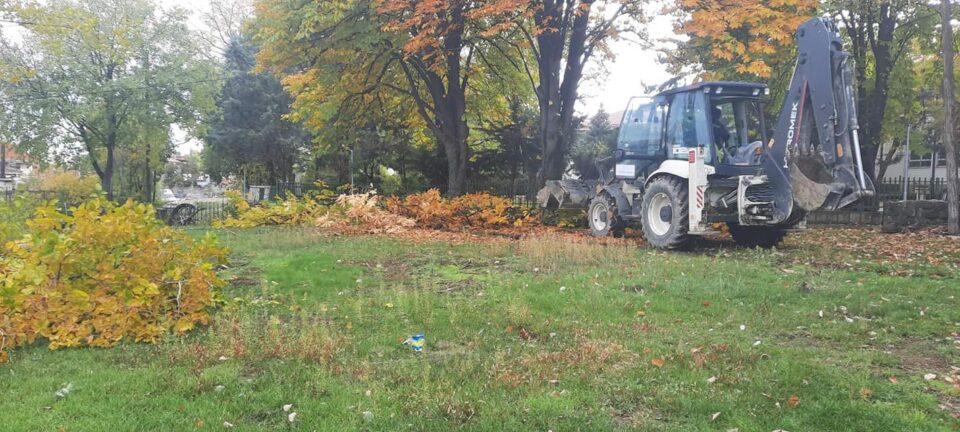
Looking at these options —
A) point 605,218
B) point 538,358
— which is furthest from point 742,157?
point 538,358

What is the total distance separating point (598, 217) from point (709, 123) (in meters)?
3.68

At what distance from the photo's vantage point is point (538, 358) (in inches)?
178

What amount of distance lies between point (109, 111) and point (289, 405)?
3193cm

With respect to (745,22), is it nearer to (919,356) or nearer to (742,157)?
(742,157)

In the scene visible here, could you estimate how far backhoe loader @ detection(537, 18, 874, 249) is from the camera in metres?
9.11

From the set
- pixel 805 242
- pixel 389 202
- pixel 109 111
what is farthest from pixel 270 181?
pixel 805 242

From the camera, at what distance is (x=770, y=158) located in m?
9.79

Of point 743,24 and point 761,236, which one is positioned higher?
point 743,24

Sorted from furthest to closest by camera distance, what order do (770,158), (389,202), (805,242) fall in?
(389,202) → (805,242) → (770,158)

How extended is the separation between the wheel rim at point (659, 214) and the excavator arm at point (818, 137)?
1802mm

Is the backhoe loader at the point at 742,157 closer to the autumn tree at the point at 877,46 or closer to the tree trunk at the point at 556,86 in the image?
the tree trunk at the point at 556,86

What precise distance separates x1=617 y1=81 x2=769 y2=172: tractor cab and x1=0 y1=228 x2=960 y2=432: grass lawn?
3048 mm

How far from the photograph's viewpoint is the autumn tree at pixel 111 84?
28.9 metres

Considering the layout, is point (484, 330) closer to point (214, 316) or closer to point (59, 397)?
point (214, 316)
